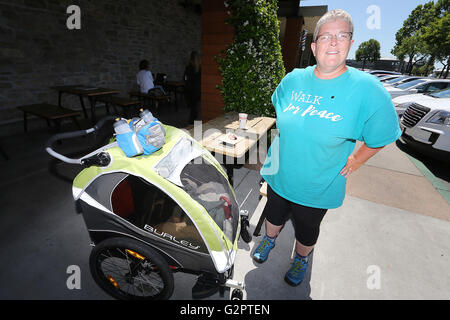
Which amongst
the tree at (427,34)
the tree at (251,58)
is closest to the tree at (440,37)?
the tree at (427,34)

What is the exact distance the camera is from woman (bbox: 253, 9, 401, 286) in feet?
4.61

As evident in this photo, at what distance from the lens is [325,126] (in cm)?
148

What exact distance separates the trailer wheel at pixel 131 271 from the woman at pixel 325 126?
3.73ft

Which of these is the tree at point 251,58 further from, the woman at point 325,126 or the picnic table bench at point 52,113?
the picnic table bench at point 52,113

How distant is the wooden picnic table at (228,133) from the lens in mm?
2564

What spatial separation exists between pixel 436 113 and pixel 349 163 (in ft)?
15.8

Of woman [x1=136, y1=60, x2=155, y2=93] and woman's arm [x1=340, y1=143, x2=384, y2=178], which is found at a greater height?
woman [x1=136, y1=60, x2=155, y2=93]

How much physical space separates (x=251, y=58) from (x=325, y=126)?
2.93 meters

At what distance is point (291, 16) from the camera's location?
1006cm

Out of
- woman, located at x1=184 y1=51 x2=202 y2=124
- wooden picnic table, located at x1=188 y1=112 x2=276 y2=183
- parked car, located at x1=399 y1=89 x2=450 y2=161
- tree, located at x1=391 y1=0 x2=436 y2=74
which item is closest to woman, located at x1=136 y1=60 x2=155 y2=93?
woman, located at x1=184 y1=51 x2=202 y2=124

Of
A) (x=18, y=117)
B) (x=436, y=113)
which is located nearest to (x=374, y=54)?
(x=436, y=113)

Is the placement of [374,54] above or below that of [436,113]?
above

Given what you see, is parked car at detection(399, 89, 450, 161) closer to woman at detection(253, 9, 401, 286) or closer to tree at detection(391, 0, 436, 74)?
woman at detection(253, 9, 401, 286)
